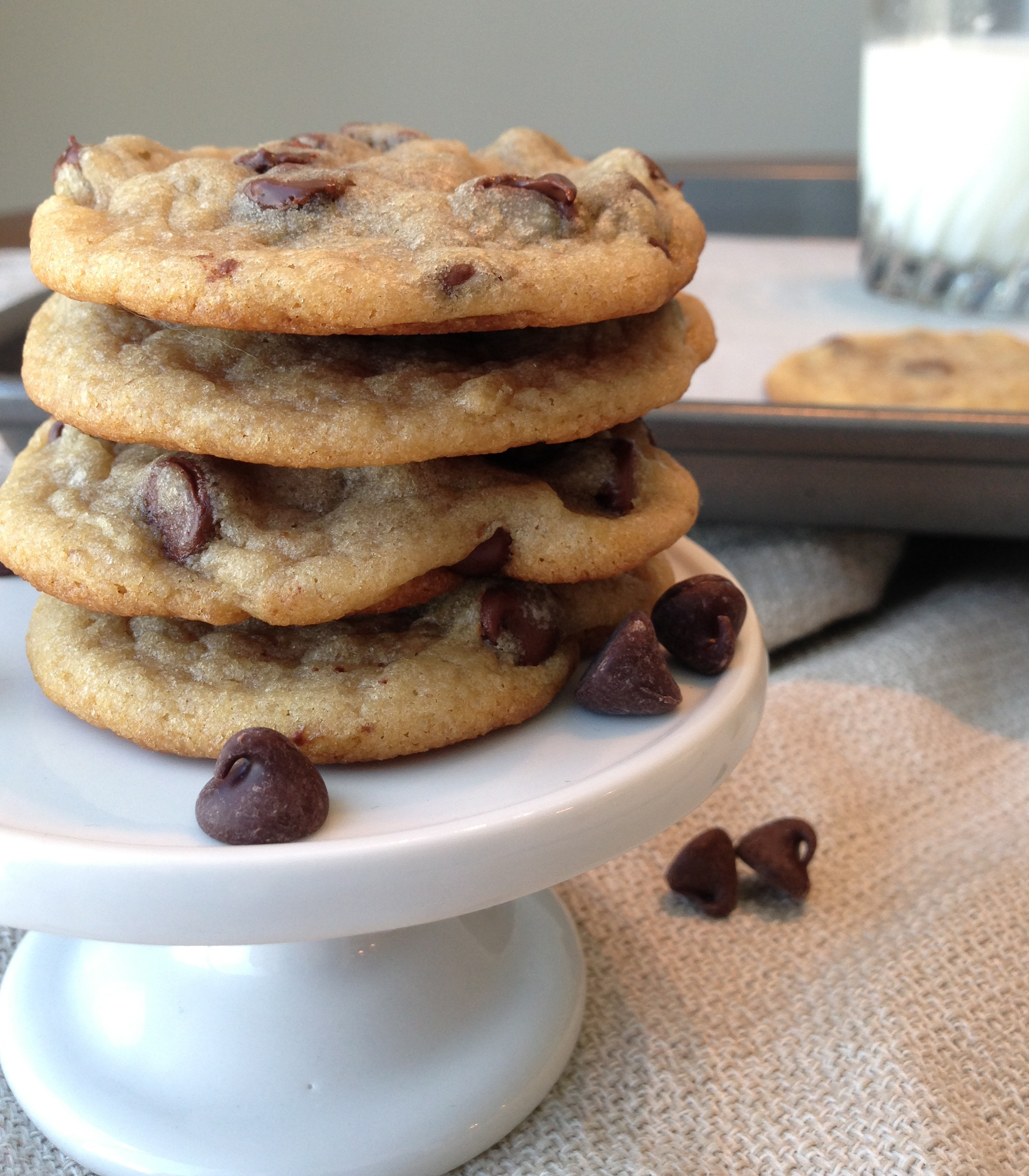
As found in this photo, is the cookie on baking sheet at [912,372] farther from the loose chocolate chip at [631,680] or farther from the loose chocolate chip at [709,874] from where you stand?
the loose chocolate chip at [631,680]

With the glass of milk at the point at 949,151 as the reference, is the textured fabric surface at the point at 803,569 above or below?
below

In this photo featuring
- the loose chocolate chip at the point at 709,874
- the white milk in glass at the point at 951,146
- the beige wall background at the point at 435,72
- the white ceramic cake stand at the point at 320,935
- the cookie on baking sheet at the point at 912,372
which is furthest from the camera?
the beige wall background at the point at 435,72

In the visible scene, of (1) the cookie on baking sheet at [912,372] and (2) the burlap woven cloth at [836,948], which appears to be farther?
(1) the cookie on baking sheet at [912,372]

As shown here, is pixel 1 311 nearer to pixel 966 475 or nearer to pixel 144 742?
pixel 144 742

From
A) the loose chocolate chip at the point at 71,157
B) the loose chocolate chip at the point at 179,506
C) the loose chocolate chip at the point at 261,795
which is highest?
the loose chocolate chip at the point at 71,157

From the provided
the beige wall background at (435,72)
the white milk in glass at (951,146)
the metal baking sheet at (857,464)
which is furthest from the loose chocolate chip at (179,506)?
the beige wall background at (435,72)

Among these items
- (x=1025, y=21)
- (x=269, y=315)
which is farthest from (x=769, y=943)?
(x=1025, y=21)

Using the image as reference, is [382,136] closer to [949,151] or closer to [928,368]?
[928,368]
